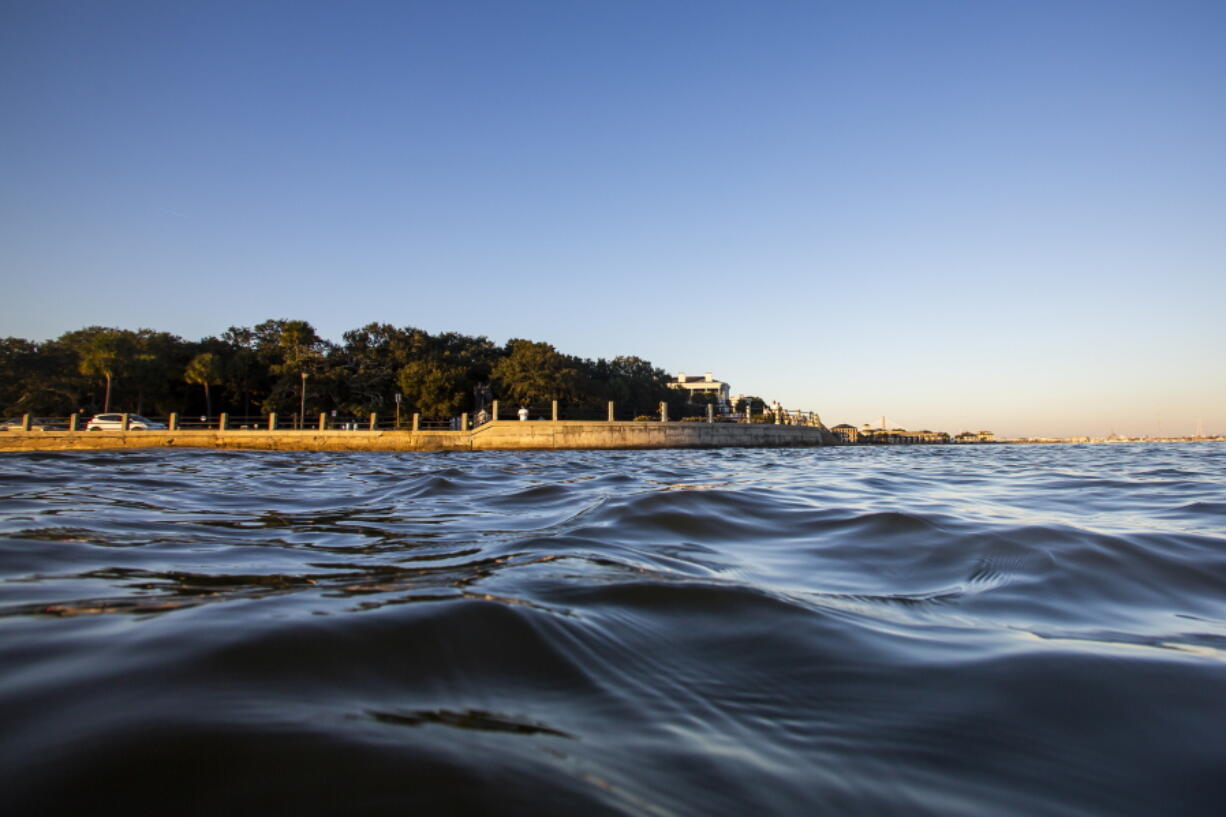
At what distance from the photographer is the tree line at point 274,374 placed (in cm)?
3531

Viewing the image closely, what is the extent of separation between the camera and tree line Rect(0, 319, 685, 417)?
3531 cm

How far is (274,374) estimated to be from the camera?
3709 centimetres

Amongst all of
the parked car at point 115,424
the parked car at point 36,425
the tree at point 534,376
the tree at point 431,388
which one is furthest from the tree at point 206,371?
the tree at point 534,376

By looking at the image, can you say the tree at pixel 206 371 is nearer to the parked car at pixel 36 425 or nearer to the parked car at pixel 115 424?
the parked car at pixel 36 425

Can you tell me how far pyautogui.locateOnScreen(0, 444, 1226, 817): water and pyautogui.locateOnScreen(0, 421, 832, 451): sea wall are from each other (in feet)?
77.6

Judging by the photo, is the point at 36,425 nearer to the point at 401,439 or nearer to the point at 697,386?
the point at 401,439

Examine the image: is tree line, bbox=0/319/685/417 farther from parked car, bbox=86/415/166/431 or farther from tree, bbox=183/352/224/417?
parked car, bbox=86/415/166/431

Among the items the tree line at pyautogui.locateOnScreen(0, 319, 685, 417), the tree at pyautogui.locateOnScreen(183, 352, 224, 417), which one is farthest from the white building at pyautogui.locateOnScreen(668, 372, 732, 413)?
the tree at pyautogui.locateOnScreen(183, 352, 224, 417)

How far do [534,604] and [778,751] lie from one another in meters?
0.75

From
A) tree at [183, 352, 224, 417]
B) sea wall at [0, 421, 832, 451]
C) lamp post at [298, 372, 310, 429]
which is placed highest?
tree at [183, 352, 224, 417]

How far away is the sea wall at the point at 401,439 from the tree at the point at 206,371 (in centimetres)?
1247

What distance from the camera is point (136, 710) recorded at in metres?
0.87

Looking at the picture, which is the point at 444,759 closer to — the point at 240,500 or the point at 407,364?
the point at 240,500

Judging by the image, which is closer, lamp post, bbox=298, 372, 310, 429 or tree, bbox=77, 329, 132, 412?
lamp post, bbox=298, 372, 310, 429
